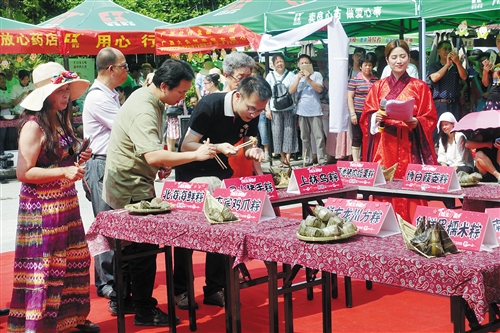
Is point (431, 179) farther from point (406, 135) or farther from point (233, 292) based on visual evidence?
point (233, 292)

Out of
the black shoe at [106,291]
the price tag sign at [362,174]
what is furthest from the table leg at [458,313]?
the black shoe at [106,291]

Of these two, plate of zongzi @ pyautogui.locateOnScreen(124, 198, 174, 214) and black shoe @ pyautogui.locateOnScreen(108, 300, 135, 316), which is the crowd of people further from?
plate of zongzi @ pyautogui.locateOnScreen(124, 198, 174, 214)

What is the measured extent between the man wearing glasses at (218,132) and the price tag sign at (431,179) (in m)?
0.97

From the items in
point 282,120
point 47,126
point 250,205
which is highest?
point 47,126

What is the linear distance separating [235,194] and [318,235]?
2.64 feet

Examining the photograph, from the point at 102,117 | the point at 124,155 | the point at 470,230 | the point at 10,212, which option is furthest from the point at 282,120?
the point at 470,230

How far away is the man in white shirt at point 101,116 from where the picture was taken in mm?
4566

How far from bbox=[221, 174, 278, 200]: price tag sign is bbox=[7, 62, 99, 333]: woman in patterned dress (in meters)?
0.76

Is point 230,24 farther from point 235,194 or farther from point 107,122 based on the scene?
point 235,194

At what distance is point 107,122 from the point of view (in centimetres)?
459

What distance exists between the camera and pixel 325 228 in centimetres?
291

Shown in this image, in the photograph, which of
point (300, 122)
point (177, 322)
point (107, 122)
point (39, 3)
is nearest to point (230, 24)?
point (300, 122)

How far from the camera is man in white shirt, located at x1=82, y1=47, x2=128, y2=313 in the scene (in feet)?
15.0

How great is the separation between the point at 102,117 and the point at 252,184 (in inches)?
47.3
